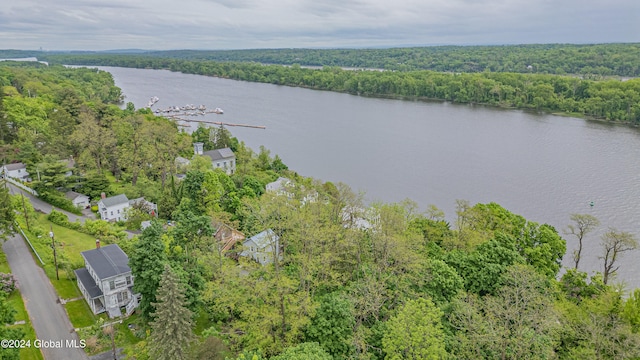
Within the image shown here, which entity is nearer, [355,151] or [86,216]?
[86,216]

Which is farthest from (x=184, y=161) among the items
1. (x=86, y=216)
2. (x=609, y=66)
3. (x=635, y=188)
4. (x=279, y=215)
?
(x=609, y=66)

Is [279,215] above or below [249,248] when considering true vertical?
above

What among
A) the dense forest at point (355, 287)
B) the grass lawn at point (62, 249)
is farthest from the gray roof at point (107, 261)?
the grass lawn at point (62, 249)

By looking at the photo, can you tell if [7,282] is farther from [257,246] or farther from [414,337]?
[414,337]

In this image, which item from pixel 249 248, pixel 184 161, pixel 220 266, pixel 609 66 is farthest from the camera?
pixel 609 66

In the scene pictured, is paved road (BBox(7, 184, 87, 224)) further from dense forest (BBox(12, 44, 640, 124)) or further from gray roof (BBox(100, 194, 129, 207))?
dense forest (BBox(12, 44, 640, 124))

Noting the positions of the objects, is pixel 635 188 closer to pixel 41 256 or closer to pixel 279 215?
pixel 279 215

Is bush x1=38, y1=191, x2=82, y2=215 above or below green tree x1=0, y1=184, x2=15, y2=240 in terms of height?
→ below

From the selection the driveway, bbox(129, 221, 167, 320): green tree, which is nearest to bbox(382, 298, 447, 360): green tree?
bbox(129, 221, 167, 320): green tree
